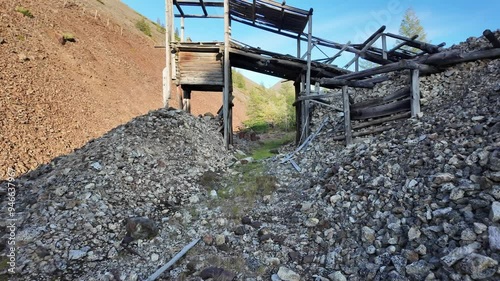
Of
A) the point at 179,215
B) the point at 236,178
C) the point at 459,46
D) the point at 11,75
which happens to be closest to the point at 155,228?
the point at 179,215

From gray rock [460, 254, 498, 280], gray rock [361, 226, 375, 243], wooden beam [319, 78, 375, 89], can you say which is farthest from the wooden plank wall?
gray rock [460, 254, 498, 280]

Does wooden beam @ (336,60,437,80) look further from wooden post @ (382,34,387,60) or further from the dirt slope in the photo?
the dirt slope

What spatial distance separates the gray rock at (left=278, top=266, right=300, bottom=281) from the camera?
4074 millimetres

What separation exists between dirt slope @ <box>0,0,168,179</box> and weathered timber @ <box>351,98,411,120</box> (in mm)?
12780

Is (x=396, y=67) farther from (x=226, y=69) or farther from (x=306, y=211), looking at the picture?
(x=226, y=69)

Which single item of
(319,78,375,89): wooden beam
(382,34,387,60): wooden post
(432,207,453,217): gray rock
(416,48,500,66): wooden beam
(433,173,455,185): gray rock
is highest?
(382,34,387,60): wooden post

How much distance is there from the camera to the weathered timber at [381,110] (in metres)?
8.09

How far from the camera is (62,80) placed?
64.5 ft

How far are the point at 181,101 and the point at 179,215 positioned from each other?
775 centimetres

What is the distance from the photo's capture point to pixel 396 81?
34.8 ft

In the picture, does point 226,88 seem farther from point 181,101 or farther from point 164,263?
point 164,263

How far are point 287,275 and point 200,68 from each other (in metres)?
10.4

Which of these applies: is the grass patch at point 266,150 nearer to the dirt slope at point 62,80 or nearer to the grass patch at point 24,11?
the dirt slope at point 62,80

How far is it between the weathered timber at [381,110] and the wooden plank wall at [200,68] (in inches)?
244
